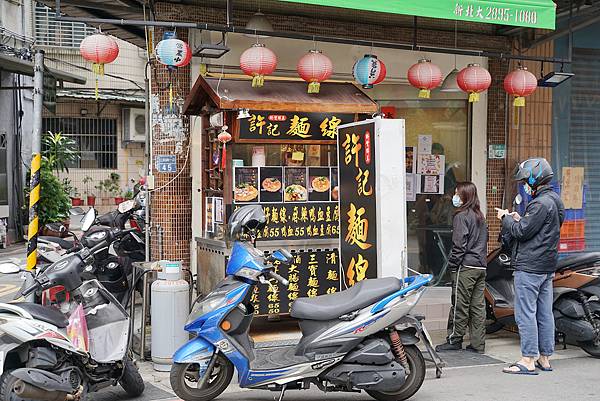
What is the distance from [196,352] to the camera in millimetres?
5555

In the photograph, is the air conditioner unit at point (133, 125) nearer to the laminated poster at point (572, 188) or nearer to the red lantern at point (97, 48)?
the laminated poster at point (572, 188)

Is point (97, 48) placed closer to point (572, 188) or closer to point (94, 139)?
point (572, 188)

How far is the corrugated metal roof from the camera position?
70.0 ft

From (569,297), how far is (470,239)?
4.21 feet

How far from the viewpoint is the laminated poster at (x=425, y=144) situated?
10156 millimetres

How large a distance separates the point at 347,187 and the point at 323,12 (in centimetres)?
313

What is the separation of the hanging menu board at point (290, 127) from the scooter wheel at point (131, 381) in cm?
288

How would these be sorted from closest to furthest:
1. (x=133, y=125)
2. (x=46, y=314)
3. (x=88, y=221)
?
1. (x=46, y=314)
2. (x=88, y=221)
3. (x=133, y=125)

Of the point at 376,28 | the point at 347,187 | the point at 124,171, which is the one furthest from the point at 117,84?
the point at 347,187

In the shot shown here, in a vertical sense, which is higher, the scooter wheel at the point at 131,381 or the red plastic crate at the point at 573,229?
the red plastic crate at the point at 573,229

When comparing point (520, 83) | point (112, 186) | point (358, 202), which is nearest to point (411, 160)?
point (520, 83)

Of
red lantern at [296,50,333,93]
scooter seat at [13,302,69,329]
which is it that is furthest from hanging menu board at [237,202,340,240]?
scooter seat at [13,302,69,329]

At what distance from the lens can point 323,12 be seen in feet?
30.0

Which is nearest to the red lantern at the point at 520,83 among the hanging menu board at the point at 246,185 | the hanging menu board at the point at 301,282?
the hanging menu board at the point at 301,282
